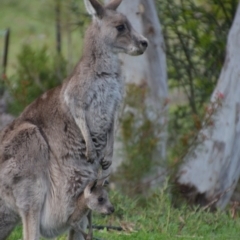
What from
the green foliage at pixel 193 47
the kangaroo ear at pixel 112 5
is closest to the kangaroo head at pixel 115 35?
the kangaroo ear at pixel 112 5

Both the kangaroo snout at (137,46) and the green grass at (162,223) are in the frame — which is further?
the green grass at (162,223)

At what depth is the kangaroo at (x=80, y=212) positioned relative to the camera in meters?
7.12

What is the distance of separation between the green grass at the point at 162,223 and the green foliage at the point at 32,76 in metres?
2.45

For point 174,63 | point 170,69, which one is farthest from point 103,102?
point 170,69

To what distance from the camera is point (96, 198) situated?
7.10m

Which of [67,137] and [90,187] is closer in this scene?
[90,187]

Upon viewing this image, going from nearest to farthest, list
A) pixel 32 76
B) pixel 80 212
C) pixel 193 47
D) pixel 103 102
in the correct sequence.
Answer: pixel 80 212, pixel 103 102, pixel 32 76, pixel 193 47

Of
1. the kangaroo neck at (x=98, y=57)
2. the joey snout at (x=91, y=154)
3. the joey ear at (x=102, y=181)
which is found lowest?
the joey ear at (x=102, y=181)

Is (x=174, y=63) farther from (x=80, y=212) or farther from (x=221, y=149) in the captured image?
(x=80, y=212)

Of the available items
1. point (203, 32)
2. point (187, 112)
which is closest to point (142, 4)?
point (203, 32)

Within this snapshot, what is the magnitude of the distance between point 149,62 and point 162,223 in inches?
131

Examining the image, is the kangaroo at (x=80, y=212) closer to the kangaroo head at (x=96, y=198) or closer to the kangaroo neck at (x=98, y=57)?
the kangaroo head at (x=96, y=198)

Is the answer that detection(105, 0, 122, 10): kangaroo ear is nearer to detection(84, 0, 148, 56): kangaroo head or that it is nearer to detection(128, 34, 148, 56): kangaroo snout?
detection(84, 0, 148, 56): kangaroo head

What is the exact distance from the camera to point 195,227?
837 cm
